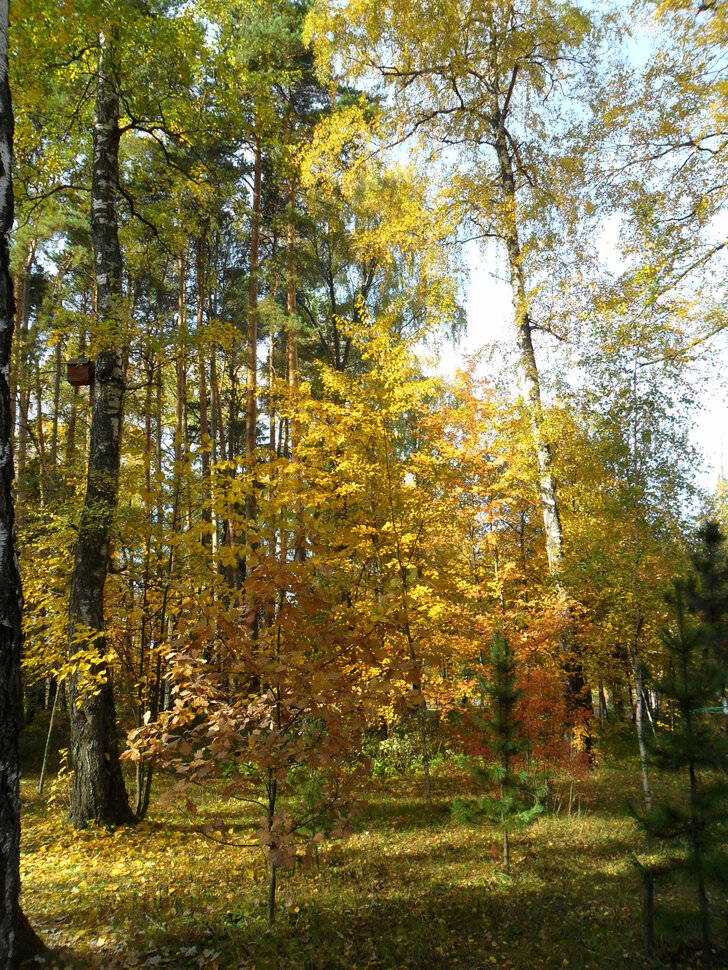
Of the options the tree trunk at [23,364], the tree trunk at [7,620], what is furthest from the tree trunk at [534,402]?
the tree trunk at [23,364]

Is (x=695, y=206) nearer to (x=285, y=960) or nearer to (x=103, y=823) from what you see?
(x=285, y=960)

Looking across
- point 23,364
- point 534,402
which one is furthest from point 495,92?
point 23,364

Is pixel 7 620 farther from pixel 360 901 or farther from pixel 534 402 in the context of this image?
pixel 534 402

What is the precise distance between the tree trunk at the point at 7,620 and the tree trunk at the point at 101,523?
Answer: 4.24m

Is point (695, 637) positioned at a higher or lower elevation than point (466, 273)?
lower

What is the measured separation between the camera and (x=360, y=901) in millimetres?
4582

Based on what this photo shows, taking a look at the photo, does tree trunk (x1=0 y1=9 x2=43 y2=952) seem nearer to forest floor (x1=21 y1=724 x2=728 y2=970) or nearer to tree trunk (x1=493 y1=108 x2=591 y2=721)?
forest floor (x1=21 y1=724 x2=728 y2=970)

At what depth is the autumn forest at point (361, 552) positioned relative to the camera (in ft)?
12.3

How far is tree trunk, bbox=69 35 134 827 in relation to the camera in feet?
20.2

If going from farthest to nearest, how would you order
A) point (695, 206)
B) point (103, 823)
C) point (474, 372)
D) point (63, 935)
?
point (474, 372) → point (695, 206) → point (103, 823) → point (63, 935)

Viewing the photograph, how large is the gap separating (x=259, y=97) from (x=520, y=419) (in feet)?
20.5

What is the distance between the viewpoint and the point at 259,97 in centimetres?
709

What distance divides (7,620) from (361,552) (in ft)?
25.2

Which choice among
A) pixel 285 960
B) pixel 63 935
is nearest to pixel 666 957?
pixel 285 960
